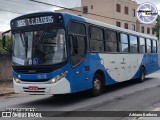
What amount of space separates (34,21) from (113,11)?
46.9m

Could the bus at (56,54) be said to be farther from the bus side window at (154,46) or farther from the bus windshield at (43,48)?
the bus side window at (154,46)

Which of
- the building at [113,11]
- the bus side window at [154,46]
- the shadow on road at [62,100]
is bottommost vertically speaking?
the shadow on road at [62,100]

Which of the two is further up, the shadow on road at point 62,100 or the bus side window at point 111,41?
Answer: the bus side window at point 111,41

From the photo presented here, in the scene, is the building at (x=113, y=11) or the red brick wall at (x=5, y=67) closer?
the red brick wall at (x=5, y=67)

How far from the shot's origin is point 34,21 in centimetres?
1171

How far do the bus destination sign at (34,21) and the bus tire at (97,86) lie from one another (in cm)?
327

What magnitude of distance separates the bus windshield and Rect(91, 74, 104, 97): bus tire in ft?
8.64

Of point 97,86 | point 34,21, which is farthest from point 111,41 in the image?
point 34,21

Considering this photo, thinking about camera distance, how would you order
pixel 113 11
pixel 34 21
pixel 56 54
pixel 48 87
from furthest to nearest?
pixel 113 11
pixel 34 21
pixel 56 54
pixel 48 87

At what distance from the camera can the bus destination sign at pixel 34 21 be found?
1148 centimetres

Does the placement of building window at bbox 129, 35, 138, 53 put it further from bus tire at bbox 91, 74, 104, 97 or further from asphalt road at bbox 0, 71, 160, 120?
bus tire at bbox 91, 74, 104, 97

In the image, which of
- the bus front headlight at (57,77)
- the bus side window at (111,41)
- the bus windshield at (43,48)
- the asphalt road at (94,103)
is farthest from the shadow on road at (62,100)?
the bus side window at (111,41)

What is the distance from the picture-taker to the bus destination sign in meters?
11.5

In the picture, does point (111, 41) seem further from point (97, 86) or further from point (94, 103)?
point (94, 103)
